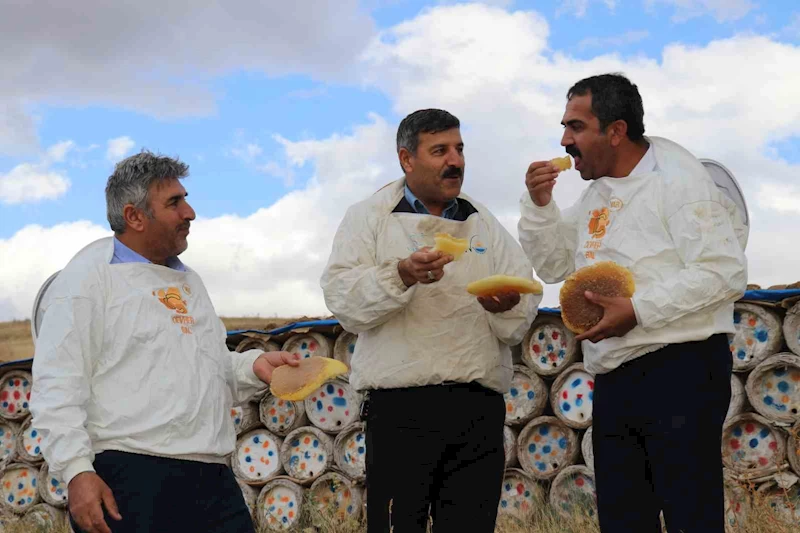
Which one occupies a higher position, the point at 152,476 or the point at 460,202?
the point at 460,202

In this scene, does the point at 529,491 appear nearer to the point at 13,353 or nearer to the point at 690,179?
the point at 690,179

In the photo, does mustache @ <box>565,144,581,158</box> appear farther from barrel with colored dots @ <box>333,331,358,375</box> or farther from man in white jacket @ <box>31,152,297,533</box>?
barrel with colored dots @ <box>333,331,358,375</box>

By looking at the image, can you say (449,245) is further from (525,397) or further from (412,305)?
(525,397)

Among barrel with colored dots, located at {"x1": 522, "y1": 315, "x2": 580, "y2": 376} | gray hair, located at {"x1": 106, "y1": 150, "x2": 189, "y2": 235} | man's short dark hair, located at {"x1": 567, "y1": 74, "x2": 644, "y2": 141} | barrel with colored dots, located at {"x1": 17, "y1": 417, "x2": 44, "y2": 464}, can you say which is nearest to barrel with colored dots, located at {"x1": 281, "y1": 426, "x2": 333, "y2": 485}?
barrel with colored dots, located at {"x1": 522, "y1": 315, "x2": 580, "y2": 376}

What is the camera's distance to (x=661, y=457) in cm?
303

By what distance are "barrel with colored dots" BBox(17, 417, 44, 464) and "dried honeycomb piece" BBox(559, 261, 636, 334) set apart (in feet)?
19.2

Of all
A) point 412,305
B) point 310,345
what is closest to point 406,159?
point 412,305

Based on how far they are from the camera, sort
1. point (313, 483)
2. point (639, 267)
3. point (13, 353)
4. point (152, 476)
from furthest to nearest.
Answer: point (13, 353), point (313, 483), point (639, 267), point (152, 476)

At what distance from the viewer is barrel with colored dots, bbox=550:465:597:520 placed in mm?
5859

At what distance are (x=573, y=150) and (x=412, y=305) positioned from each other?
81cm

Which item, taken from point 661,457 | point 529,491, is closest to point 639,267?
point 661,457

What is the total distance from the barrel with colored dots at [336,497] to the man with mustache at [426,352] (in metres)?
3.11

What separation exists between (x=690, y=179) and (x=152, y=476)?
6.62ft

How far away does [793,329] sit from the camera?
5.41 meters
